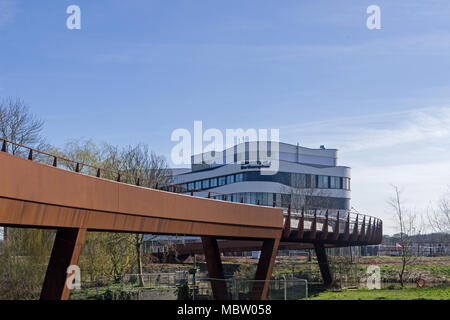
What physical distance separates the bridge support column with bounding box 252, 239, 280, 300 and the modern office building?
2129 inches

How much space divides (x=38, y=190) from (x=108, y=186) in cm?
352

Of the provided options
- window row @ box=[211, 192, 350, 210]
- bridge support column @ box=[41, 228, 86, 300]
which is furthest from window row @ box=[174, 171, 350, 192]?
bridge support column @ box=[41, 228, 86, 300]

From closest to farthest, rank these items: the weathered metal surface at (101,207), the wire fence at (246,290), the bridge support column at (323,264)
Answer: the weathered metal surface at (101,207) → the wire fence at (246,290) → the bridge support column at (323,264)

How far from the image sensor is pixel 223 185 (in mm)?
99125

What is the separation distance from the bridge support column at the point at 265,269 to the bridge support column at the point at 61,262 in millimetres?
12297

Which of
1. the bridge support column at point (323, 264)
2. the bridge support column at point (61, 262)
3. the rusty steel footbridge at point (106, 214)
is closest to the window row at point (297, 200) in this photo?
the bridge support column at point (323, 264)

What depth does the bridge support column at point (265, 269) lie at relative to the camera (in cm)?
2866

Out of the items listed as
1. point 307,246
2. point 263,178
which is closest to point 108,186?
point 307,246

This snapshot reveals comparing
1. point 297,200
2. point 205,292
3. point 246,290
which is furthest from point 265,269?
point 297,200

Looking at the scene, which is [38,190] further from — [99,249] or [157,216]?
[99,249]

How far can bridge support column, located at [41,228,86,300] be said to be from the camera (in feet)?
60.6

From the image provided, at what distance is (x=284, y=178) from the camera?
9388cm

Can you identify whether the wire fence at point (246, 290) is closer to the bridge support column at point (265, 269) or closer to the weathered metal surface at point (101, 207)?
the bridge support column at point (265, 269)
